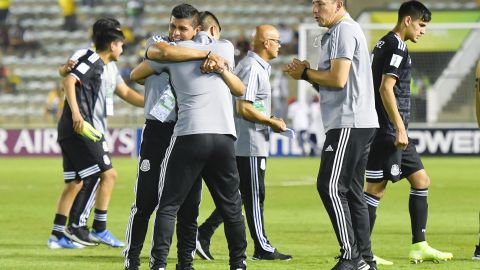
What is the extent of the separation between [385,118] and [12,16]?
3142cm

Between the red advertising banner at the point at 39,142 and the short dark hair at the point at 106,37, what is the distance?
748 inches

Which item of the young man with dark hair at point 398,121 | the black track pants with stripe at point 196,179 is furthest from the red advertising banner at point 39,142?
the black track pants with stripe at point 196,179

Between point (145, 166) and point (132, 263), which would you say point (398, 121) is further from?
point (132, 263)

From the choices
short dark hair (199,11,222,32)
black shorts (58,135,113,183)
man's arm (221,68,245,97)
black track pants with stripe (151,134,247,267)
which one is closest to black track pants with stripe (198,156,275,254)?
short dark hair (199,11,222,32)

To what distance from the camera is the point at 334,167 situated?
28.9 feet

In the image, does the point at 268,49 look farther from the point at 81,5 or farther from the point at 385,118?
the point at 81,5

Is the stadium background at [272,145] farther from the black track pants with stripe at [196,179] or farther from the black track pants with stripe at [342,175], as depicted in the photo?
the black track pants with stripe at [196,179]

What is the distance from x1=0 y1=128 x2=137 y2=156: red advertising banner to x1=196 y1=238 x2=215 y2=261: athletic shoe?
2025cm

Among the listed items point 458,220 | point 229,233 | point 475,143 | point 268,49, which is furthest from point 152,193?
point 475,143

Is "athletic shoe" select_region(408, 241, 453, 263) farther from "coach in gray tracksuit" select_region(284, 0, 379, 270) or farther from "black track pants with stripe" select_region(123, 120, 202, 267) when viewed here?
"black track pants with stripe" select_region(123, 120, 202, 267)

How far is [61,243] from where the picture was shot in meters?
11.7

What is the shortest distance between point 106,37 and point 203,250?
8.51 feet

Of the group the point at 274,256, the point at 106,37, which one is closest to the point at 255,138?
the point at 274,256

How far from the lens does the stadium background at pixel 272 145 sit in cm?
1180
